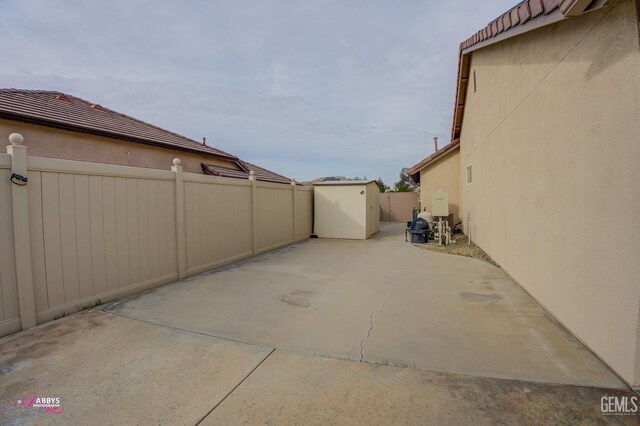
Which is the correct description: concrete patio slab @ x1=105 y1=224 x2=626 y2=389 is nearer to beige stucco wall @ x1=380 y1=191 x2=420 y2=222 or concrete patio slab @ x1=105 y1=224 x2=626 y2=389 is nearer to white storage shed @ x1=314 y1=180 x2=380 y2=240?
white storage shed @ x1=314 y1=180 x2=380 y2=240

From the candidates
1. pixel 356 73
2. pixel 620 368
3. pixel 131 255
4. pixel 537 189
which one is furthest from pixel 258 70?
pixel 620 368

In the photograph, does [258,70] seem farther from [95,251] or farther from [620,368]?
[620,368]

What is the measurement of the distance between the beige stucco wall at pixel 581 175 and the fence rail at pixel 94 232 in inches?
238

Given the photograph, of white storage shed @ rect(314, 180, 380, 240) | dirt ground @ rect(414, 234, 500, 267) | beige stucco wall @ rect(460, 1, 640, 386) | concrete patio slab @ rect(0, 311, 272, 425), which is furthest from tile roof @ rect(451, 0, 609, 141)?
white storage shed @ rect(314, 180, 380, 240)

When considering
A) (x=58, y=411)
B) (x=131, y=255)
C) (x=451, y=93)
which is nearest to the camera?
(x=58, y=411)

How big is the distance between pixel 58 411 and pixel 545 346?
14.0ft

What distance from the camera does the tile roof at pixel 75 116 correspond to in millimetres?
6133

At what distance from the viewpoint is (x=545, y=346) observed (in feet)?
9.74

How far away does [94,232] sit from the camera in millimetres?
4281

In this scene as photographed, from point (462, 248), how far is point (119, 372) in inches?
347

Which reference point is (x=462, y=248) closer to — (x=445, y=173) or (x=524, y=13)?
(x=445, y=173)

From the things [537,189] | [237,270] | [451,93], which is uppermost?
[451,93]

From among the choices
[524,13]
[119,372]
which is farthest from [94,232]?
[524,13]

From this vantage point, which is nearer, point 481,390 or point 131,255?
point 481,390
